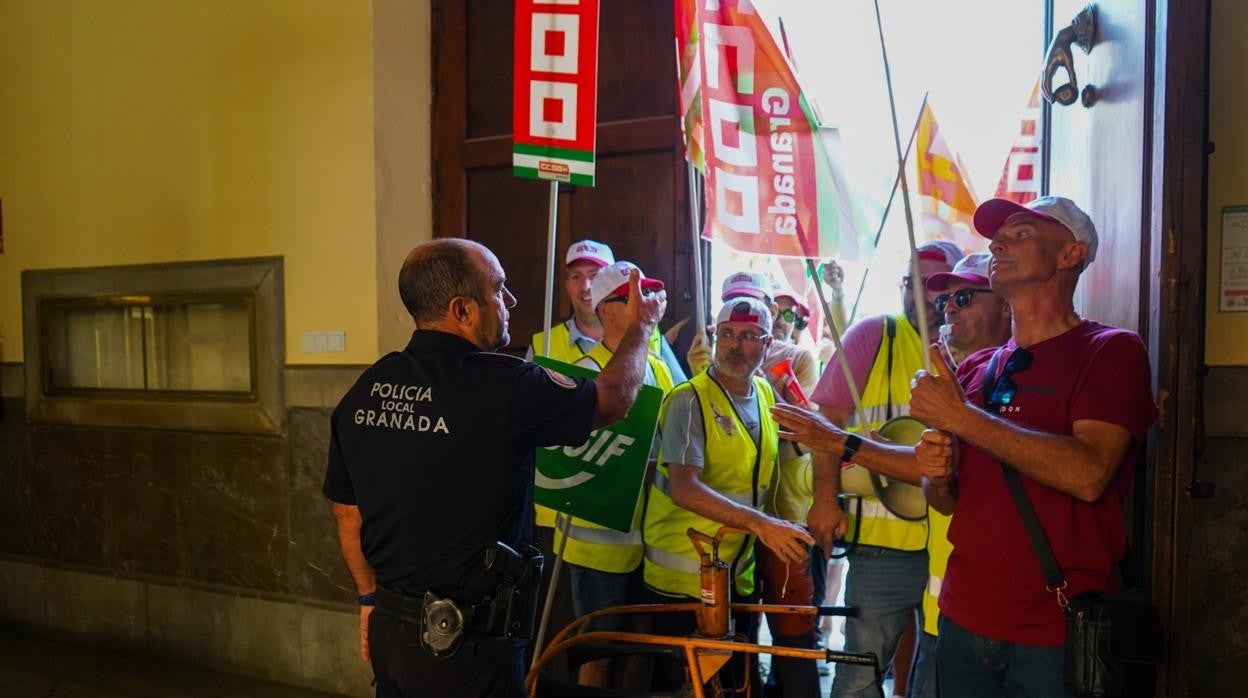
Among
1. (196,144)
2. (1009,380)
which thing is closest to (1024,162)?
(1009,380)

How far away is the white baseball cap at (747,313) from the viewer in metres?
3.23

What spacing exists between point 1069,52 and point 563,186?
243cm

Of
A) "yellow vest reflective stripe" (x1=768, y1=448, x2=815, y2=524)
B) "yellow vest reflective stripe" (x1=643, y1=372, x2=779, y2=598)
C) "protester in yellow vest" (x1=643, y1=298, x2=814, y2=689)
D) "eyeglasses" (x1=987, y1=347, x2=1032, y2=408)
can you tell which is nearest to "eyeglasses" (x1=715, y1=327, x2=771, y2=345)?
"protester in yellow vest" (x1=643, y1=298, x2=814, y2=689)

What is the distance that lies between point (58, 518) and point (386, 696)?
15.1 feet

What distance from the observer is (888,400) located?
3150mm

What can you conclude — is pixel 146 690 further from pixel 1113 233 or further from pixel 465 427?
pixel 1113 233

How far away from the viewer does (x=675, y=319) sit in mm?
4359

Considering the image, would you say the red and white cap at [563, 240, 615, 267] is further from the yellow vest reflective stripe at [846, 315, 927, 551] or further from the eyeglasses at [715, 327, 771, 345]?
the yellow vest reflective stripe at [846, 315, 927, 551]

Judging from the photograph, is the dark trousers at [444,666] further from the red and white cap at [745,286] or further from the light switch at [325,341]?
the light switch at [325,341]

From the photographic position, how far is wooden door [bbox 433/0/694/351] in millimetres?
4418

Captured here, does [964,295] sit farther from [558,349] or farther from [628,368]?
[558,349]

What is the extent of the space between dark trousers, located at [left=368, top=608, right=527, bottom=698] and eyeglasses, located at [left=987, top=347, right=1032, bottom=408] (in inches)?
55.0

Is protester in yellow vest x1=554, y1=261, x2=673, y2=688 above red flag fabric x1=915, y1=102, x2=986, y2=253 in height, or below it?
below

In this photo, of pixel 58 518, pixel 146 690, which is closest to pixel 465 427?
pixel 146 690
